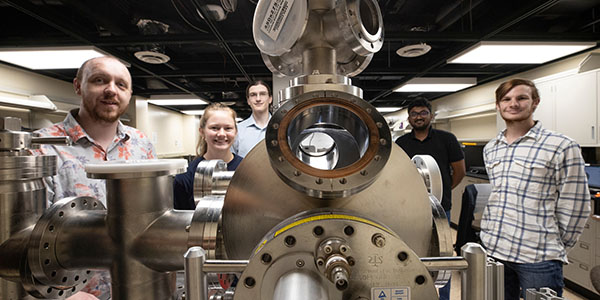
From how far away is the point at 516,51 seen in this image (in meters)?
3.08

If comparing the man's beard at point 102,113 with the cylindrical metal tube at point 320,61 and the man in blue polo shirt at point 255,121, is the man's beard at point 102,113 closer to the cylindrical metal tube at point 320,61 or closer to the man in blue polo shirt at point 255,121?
the cylindrical metal tube at point 320,61

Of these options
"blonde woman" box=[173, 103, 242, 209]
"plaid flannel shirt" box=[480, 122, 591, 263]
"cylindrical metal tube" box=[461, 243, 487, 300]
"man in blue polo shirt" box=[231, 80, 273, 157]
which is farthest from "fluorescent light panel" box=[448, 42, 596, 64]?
"cylindrical metal tube" box=[461, 243, 487, 300]

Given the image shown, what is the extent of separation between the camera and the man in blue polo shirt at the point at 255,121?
7.28 ft

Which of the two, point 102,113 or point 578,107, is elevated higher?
point 578,107

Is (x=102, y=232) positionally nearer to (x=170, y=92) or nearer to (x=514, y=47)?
(x=514, y=47)

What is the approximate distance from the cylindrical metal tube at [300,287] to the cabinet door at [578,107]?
163 inches

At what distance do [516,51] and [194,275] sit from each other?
381 cm

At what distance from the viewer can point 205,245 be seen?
0.49 metres

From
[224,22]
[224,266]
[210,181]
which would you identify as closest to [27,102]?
[224,22]

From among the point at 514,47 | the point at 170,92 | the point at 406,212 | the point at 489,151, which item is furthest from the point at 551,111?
the point at 170,92

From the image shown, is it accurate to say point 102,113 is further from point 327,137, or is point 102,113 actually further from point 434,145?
point 434,145

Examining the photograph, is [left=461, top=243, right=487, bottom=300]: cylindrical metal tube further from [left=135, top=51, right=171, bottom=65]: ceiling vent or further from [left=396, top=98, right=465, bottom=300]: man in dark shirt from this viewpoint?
[left=135, top=51, right=171, bottom=65]: ceiling vent

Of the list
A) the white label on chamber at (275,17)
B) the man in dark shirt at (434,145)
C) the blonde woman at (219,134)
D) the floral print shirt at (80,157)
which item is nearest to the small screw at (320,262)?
the white label on chamber at (275,17)

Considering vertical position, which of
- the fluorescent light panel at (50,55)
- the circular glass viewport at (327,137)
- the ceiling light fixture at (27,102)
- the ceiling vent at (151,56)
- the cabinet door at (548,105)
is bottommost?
the circular glass viewport at (327,137)
